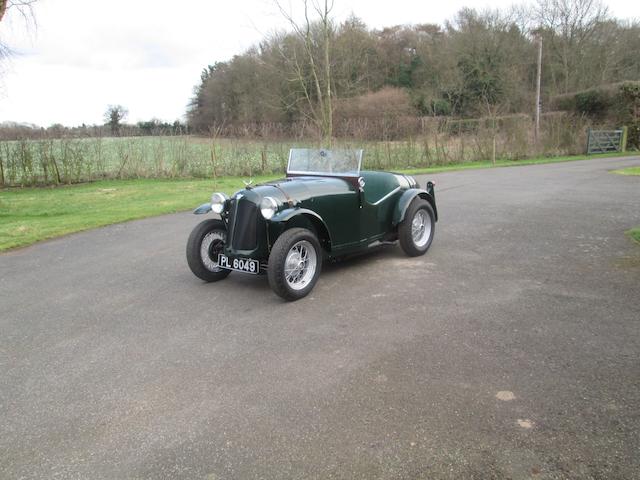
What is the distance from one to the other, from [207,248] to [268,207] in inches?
46.2

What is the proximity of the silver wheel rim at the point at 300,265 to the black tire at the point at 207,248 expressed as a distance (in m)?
1.04

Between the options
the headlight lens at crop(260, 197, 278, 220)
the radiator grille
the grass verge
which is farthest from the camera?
the grass verge

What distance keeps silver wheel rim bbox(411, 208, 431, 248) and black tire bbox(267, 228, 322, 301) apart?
6.76 feet

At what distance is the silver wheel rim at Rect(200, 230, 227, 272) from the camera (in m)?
5.90

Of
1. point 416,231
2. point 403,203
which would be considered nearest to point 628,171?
point 416,231

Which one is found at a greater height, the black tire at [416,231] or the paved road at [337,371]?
the black tire at [416,231]

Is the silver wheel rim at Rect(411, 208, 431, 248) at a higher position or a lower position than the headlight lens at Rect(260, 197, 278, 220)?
lower

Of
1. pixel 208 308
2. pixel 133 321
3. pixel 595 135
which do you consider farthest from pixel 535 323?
pixel 595 135

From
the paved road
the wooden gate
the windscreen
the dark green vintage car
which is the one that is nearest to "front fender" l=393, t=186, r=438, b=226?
the dark green vintage car

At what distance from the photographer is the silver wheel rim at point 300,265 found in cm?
524

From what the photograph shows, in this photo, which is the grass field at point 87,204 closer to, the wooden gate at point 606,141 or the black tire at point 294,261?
the black tire at point 294,261

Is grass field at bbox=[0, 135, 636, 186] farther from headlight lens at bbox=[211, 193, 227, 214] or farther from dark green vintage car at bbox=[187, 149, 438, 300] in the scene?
headlight lens at bbox=[211, 193, 227, 214]

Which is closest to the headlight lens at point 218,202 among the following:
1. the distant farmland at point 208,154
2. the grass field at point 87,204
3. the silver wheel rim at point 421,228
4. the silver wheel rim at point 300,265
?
the silver wheel rim at point 300,265

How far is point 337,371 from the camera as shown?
11.8 feet
